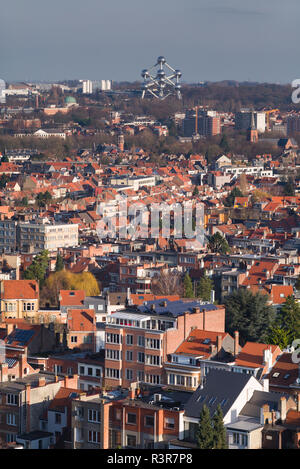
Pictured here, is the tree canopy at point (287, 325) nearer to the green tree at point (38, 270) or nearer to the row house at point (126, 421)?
the row house at point (126, 421)

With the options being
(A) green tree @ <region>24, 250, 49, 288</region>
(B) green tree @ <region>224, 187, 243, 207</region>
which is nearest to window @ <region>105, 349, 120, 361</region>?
(A) green tree @ <region>24, 250, 49, 288</region>

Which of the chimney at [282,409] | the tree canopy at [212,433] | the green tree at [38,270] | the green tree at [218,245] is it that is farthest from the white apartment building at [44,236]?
the tree canopy at [212,433]

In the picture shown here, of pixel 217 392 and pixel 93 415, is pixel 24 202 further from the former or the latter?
pixel 217 392

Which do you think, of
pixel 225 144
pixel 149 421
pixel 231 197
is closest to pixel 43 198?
pixel 231 197

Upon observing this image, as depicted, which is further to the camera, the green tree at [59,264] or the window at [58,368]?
the green tree at [59,264]
